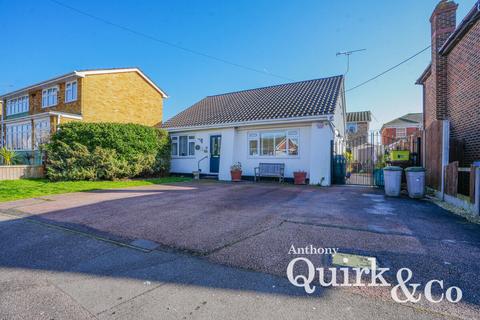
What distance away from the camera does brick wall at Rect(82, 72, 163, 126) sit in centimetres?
1772

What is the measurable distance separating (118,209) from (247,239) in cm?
401

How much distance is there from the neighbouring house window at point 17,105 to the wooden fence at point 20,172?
40.6 feet

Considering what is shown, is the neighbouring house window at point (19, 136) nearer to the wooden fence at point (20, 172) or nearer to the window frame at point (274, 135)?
the wooden fence at point (20, 172)

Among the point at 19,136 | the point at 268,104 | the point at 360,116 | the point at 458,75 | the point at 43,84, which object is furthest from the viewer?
the point at 360,116

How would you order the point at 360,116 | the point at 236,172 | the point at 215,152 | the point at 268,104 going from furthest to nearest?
the point at 360,116 < the point at 268,104 < the point at 215,152 < the point at 236,172

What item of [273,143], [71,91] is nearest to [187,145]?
[273,143]

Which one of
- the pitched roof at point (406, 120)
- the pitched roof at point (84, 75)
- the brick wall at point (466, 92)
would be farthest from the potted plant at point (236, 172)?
the pitched roof at point (406, 120)

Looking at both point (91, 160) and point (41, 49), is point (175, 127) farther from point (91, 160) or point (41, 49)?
point (41, 49)

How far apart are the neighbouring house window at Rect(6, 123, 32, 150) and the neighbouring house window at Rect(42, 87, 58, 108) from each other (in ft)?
7.29

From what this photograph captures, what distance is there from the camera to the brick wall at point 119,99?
58.1ft

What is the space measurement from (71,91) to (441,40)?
21359mm

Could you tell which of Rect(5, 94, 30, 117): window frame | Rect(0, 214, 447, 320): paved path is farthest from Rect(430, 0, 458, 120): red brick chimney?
Rect(5, 94, 30, 117): window frame

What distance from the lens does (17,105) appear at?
23609mm

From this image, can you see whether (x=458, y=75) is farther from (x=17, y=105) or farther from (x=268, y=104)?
(x=17, y=105)
